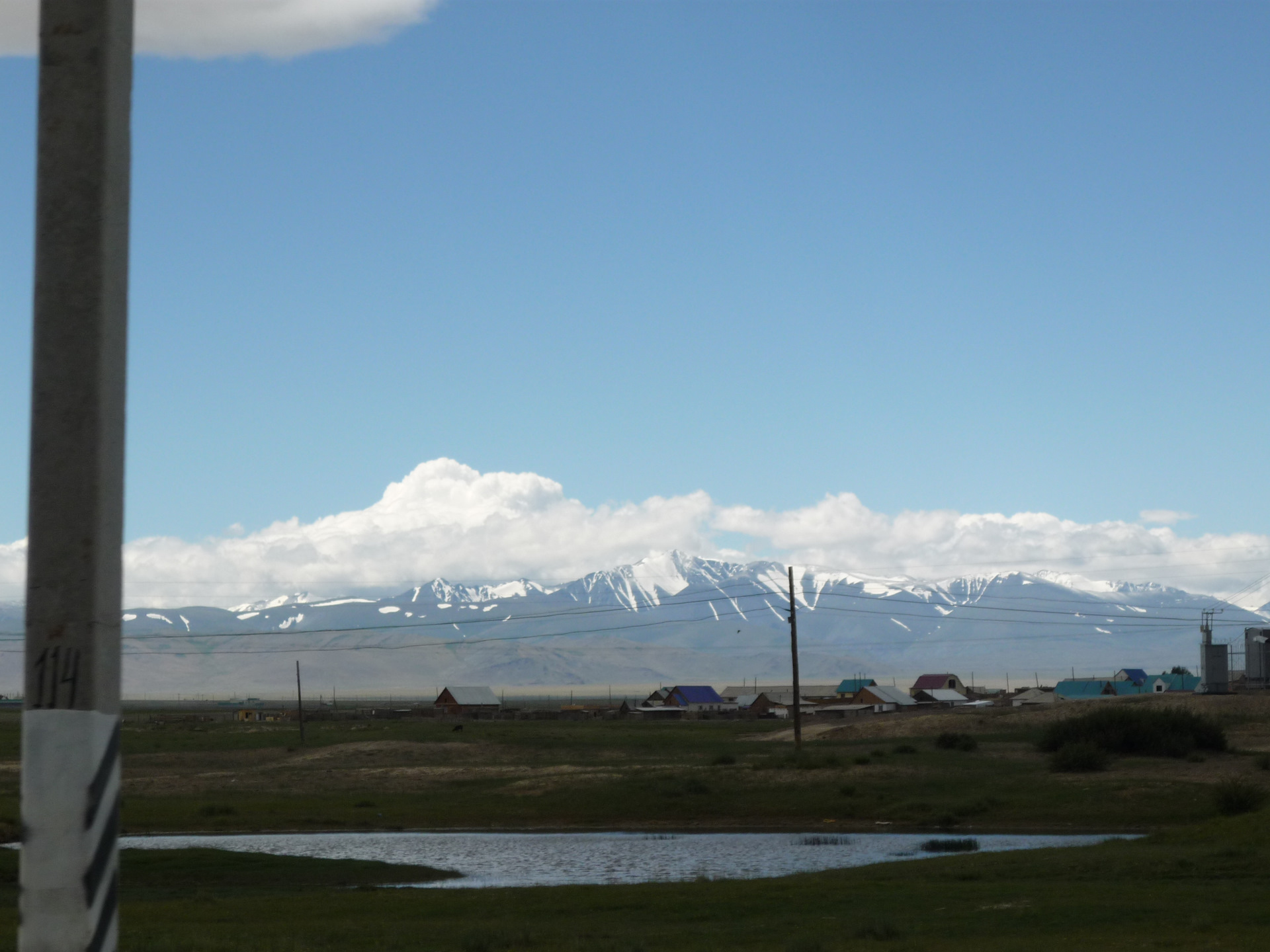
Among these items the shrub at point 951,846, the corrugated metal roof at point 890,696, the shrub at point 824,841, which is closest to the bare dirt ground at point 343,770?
the shrub at point 824,841

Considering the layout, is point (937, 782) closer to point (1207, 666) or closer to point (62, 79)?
point (62, 79)

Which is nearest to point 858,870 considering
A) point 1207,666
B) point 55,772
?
point 55,772

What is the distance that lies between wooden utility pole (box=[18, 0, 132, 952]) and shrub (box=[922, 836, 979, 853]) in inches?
1497

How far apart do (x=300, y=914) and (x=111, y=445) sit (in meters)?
25.8

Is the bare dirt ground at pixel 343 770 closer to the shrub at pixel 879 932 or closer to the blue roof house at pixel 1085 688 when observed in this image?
the shrub at pixel 879 932

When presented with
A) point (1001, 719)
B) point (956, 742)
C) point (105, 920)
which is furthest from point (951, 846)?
point (1001, 719)

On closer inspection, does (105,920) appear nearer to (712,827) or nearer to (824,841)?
(824,841)

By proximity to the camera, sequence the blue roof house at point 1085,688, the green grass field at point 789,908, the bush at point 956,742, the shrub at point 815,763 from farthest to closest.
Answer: the blue roof house at point 1085,688
the bush at point 956,742
the shrub at point 815,763
the green grass field at point 789,908

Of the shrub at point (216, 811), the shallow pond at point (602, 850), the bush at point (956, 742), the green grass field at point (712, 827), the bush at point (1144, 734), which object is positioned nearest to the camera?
the green grass field at point (712, 827)

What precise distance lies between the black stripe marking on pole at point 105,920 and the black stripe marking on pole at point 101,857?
69 mm

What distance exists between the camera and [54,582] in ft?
18.5

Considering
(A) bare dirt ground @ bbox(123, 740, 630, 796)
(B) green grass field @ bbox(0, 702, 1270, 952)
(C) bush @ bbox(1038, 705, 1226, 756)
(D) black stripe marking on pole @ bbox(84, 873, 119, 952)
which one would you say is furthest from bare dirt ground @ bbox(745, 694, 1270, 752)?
(D) black stripe marking on pole @ bbox(84, 873, 119, 952)

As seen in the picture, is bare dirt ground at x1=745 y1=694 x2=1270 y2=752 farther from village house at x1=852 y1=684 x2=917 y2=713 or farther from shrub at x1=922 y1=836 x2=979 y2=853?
village house at x1=852 y1=684 x2=917 y2=713

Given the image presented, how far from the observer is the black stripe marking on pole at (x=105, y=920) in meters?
5.47
